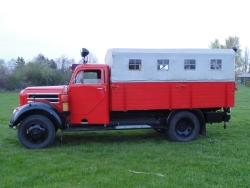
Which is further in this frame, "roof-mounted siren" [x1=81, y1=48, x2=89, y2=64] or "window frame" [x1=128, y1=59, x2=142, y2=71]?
"roof-mounted siren" [x1=81, y1=48, x2=89, y2=64]

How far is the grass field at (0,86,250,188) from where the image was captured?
16.3 feet

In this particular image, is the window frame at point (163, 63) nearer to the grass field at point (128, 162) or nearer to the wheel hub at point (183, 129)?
the wheel hub at point (183, 129)

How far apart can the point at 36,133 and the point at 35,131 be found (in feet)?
0.19

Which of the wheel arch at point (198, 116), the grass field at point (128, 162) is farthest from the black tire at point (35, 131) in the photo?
the wheel arch at point (198, 116)

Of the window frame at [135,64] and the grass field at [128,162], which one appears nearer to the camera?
the grass field at [128,162]

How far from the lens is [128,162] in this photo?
6078 millimetres

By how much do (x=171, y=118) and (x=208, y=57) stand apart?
1995 mm

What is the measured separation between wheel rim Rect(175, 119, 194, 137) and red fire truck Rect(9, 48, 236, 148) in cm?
12

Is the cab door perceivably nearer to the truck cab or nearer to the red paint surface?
the truck cab

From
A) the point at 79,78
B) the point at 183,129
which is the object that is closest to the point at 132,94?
the point at 79,78

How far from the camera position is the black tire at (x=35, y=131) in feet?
24.3

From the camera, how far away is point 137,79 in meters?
7.80

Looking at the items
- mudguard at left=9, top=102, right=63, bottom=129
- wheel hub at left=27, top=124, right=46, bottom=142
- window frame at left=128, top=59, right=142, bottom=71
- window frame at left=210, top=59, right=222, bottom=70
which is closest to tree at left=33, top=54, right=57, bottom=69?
mudguard at left=9, top=102, right=63, bottom=129

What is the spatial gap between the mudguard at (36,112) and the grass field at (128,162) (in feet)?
2.28
